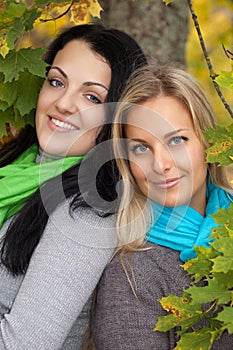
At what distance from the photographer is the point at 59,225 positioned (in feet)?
7.11

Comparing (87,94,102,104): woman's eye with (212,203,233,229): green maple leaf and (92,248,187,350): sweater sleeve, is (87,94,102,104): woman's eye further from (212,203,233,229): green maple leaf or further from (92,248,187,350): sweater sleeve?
(212,203,233,229): green maple leaf

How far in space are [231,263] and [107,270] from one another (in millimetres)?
685

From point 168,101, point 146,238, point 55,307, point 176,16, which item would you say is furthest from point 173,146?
point 176,16

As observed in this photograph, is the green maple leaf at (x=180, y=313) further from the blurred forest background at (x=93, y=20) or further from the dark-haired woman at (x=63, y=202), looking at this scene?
the blurred forest background at (x=93, y=20)

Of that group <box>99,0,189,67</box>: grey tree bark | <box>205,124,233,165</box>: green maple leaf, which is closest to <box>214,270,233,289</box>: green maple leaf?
<box>205,124,233,165</box>: green maple leaf

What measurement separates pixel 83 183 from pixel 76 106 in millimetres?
245

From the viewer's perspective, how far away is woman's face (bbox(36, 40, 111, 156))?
2316mm

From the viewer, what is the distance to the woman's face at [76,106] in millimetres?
2316

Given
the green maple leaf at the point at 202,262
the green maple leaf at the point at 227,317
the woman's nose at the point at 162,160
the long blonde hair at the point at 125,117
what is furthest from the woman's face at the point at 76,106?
the green maple leaf at the point at 227,317

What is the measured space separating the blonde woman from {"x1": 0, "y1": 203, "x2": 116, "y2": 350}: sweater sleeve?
0.07 metres

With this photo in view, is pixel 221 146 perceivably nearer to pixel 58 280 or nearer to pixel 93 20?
pixel 58 280

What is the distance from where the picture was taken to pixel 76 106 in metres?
2.32

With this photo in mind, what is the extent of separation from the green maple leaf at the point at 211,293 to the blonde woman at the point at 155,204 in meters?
0.49

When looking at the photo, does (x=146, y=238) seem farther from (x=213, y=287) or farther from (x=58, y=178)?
(x=213, y=287)
